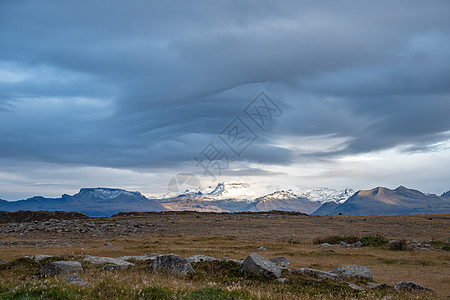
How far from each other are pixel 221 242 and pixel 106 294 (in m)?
27.6

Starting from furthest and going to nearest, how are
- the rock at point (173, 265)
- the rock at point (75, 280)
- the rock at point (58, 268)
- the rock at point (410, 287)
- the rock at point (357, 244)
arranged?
the rock at point (357, 244)
the rock at point (173, 265)
the rock at point (410, 287)
the rock at point (58, 268)
the rock at point (75, 280)

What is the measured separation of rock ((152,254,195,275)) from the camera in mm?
16950

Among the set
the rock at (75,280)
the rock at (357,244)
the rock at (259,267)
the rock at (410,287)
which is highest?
the rock at (75,280)

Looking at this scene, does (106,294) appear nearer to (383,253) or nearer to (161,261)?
(161,261)

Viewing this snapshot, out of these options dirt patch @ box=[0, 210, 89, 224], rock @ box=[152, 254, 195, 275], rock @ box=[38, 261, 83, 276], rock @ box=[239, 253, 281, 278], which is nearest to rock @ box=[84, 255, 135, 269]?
rock @ box=[152, 254, 195, 275]

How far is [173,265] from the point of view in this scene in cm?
1725

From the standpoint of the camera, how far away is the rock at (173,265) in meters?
17.0

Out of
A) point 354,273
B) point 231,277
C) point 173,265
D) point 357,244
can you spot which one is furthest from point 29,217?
point 354,273

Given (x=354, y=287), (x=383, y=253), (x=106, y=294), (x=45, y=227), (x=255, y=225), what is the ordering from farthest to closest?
(x=255, y=225), (x=45, y=227), (x=383, y=253), (x=354, y=287), (x=106, y=294)

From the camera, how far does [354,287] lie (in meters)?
15.6

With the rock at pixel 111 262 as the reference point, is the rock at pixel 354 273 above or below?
below

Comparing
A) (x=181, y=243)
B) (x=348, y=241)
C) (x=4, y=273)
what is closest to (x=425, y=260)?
(x=348, y=241)

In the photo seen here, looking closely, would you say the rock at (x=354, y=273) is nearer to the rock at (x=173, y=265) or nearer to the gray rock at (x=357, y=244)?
the rock at (x=173, y=265)

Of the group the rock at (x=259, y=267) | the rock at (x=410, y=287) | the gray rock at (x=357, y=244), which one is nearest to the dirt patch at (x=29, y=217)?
the gray rock at (x=357, y=244)
